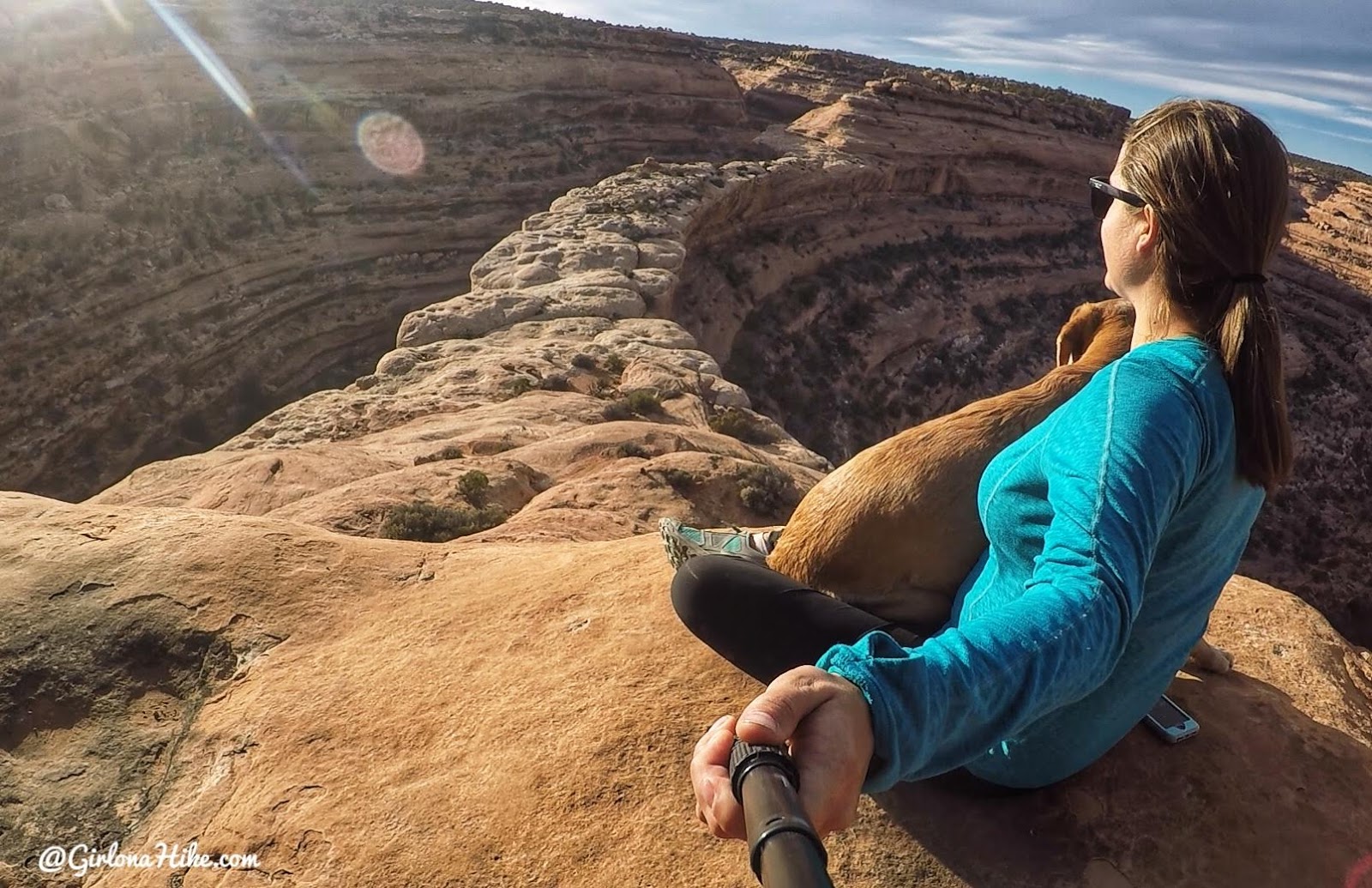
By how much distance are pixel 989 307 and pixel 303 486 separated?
2518 cm

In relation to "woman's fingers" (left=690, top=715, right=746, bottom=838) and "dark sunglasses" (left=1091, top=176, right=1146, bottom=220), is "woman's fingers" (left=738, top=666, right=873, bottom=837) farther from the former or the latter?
"dark sunglasses" (left=1091, top=176, right=1146, bottom=220)

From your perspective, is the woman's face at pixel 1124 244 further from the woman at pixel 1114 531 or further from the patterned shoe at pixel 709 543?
the patterned shoe at pixel 709 543

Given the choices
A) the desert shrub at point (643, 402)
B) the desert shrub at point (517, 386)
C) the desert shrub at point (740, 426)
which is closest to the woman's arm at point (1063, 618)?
the desert shrub at point (643, 402)

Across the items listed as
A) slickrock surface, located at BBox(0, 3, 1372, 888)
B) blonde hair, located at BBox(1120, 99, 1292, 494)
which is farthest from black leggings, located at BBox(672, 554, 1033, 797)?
blonde hair, located at BBox(1120, 99, 1292, 494)

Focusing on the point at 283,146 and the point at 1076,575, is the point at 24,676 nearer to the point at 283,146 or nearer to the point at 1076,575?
the point at 1076,575

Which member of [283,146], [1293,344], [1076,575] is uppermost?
[1076,575]

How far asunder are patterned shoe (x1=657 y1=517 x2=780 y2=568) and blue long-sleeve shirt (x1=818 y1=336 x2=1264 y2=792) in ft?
5.17

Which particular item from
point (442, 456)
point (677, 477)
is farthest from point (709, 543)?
point (442, 456)

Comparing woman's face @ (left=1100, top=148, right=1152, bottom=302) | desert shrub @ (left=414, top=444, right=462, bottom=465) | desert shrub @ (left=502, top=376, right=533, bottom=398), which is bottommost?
desert shrub @ (left=502, top=376, right=533, bottom=398)

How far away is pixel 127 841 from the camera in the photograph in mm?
2570

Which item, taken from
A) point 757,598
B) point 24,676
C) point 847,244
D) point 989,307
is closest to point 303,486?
point 24,676

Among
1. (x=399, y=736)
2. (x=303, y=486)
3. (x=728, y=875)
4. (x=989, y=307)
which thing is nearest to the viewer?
(x=728, y=875)

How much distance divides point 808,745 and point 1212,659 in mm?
2603

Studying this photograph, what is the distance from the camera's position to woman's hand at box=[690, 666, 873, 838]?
4.09 feet
